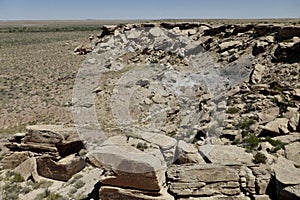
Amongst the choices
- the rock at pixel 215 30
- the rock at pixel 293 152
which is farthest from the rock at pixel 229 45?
the rock at pixel 293 152

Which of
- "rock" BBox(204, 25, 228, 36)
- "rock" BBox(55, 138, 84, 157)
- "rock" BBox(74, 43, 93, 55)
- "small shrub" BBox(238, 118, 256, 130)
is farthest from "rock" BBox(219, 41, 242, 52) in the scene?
"rock" BBox(74, 43, 93, 55)

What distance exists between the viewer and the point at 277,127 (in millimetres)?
12203

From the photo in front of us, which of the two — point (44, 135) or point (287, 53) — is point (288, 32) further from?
point (44, 135)

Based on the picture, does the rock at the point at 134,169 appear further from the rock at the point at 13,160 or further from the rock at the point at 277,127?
the rock at the point at 13,160

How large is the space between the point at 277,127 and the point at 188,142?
319 cm

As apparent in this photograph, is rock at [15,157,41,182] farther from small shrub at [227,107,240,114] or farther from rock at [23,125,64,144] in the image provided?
small shrub at [227,107,240,114]

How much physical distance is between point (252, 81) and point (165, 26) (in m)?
24.8

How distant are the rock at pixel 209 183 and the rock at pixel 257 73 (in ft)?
37.7

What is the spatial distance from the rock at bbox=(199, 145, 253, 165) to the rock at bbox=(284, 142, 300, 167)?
1.10m

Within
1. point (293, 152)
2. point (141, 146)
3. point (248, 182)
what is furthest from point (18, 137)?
point (293, 152)

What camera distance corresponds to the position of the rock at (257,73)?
19875mm

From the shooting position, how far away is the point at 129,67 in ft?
110

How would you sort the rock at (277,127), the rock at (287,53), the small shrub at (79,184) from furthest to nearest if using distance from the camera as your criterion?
the rock at (287,53) < the rock at (277,127) < the small shrub at (79,184)

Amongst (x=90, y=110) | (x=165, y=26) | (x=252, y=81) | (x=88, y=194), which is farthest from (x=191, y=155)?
(x=165, y=26)
